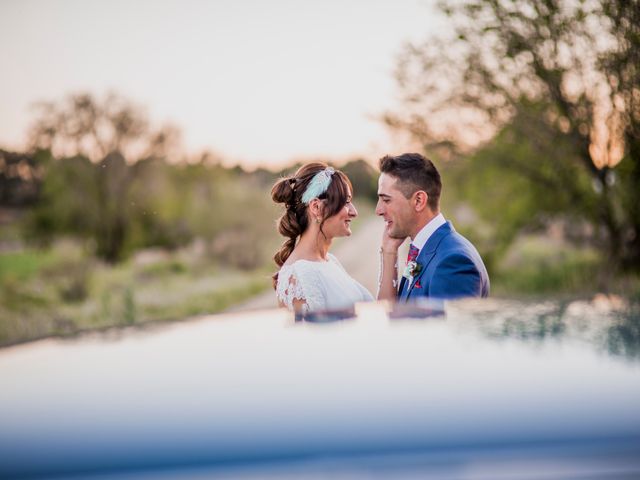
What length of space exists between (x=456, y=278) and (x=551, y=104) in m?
11.7

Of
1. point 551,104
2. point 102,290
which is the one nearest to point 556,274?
point 551,104

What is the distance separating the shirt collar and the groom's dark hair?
0.43ft

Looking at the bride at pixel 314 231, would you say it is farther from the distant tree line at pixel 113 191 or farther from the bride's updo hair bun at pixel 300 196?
the distant tree line at pixel 113 191

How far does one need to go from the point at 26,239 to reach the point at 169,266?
16.6ft

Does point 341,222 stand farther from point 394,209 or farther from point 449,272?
point 449,272

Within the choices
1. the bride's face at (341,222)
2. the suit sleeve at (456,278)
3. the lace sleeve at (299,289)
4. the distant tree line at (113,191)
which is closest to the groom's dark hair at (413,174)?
the bride's face at (341,222)

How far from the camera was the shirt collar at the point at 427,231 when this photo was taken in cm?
384

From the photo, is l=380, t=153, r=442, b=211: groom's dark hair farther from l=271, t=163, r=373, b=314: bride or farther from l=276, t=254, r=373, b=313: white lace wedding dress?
l=276, t=254, r=373, b=313: white lace wedding dress

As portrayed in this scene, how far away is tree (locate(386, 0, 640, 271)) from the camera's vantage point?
41.8 feet

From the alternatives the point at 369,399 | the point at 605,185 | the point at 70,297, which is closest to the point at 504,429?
the point at 369,399

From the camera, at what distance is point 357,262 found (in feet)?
81.3

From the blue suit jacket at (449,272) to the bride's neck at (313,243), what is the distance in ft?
2.97

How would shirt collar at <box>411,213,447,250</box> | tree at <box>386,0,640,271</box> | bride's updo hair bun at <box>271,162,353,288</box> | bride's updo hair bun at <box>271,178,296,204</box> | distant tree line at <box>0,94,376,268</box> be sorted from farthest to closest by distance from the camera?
distant tree line at <box>0,94,376,268</box>
tree at <box>386,0,640,271</box>
bride's updo hair bun at <box>271,178,296,204</box>
bride's updo hair bun at <box>271,162,353,288</box>
shirt collar at <box>411,213,447,250</box>

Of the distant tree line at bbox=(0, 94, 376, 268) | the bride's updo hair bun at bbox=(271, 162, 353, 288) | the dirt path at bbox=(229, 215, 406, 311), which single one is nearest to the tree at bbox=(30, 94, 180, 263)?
the distant tree line at bbox=(0, 94, 376, 268)
